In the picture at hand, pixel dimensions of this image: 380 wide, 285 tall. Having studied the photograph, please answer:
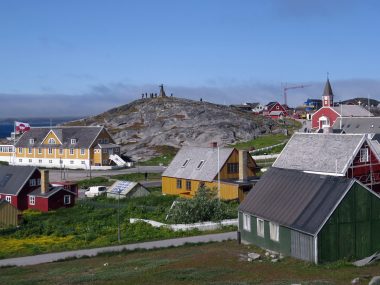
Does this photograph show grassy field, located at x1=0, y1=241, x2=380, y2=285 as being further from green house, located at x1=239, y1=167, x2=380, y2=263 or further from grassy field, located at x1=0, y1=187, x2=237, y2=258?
grassy field, located at x1=0, y1=187, x2=237, y2=258

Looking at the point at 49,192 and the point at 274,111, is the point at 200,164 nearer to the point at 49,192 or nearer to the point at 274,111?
the point at 49,192

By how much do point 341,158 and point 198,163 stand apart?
15.7m

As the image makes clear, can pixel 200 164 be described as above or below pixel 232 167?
above

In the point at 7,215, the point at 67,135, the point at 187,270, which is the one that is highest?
the point at 67,135

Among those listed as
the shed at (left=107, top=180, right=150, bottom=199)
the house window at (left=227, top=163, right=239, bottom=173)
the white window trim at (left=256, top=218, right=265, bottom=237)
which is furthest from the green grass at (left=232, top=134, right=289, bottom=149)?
the white window trim at (left=256, top=218, right=265, bottom=237)

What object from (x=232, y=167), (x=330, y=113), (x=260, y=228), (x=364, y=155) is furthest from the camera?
(x=330, y=113)

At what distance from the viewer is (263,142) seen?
101m

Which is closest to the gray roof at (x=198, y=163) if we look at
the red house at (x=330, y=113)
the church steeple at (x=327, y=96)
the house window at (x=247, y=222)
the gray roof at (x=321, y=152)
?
the gray roof at (x=321, y=152)

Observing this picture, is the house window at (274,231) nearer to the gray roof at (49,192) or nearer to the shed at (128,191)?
the shed at (128,191)

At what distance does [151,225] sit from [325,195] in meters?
15.6

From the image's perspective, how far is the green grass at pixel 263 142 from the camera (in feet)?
319

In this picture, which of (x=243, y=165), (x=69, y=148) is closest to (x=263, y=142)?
(x=69, y=148)

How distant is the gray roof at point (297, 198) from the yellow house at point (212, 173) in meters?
15.3

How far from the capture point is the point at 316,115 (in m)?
98.8
